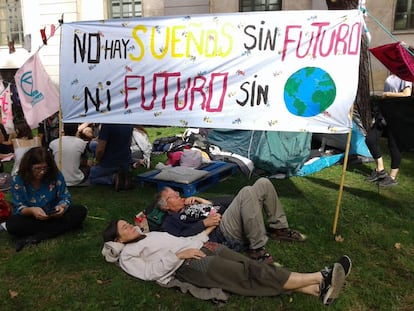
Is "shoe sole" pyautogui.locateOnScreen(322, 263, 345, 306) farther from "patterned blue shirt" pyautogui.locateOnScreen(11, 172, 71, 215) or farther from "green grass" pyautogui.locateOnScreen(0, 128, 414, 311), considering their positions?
"patterned blue shirt" pyautogui.locateOnScreen(11, 172, 71, 215)

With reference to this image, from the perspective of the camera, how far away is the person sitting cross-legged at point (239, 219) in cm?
348

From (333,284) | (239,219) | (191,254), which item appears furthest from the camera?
(239,219)

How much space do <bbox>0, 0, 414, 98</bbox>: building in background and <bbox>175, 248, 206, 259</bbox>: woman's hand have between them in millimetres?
10235

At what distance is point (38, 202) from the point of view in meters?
4.00

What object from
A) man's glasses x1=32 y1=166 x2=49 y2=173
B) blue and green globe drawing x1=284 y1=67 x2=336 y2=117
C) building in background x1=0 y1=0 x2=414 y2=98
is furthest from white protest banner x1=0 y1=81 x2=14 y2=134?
building in background x1=0 y1=0 x2=414 y2=98

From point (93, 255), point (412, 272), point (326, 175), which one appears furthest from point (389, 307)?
point (326, 175)

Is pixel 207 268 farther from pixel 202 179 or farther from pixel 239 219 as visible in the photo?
pixel 202 179

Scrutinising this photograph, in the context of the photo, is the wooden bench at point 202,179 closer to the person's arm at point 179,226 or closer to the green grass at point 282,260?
the green grass at point 282,260

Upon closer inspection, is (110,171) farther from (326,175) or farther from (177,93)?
(326,175)

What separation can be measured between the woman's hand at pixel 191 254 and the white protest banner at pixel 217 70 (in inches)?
58.8

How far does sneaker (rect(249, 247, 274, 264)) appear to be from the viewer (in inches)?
137

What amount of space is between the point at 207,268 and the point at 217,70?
2.07 metres

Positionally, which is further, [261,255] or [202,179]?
[202,179]

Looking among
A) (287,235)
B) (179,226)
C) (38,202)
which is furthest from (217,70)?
(38,202)
